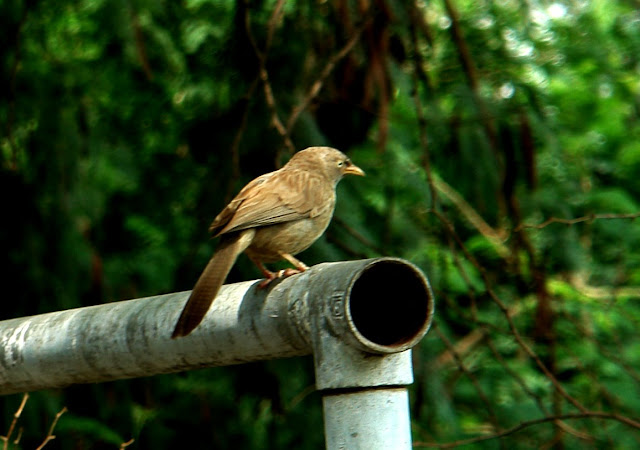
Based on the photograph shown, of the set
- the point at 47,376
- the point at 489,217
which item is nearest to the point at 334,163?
the point at 489,217

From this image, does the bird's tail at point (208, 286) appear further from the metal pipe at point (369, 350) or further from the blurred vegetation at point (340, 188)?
the blurred vegetation at point (340, 188)

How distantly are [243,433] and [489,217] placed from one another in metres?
1.61

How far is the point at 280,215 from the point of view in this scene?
139 inches

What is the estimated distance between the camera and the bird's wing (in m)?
3.41

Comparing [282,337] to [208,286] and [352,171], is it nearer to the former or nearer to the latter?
[208,286]

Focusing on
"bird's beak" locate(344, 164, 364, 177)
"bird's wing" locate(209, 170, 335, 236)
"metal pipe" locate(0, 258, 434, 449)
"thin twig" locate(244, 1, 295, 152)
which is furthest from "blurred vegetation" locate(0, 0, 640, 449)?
"metal pipe" locate(0, 258, 434, 449)

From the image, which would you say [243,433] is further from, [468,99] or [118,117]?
[118,117]

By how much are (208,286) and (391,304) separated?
0.63m

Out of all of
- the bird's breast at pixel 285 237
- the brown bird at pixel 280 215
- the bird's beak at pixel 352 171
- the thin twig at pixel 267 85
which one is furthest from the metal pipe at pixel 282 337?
the bird's beak at pixel 352 171

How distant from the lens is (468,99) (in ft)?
15.1

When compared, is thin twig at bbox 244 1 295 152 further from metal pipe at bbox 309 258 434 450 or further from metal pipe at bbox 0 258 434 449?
metal pipe at bbox 309 258 434 450

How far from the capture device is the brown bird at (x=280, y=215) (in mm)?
3393

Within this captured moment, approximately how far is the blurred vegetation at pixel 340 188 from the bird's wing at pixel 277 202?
10.4 inches

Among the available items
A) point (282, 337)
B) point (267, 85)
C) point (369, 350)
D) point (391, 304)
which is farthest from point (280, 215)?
point (369, 350)
